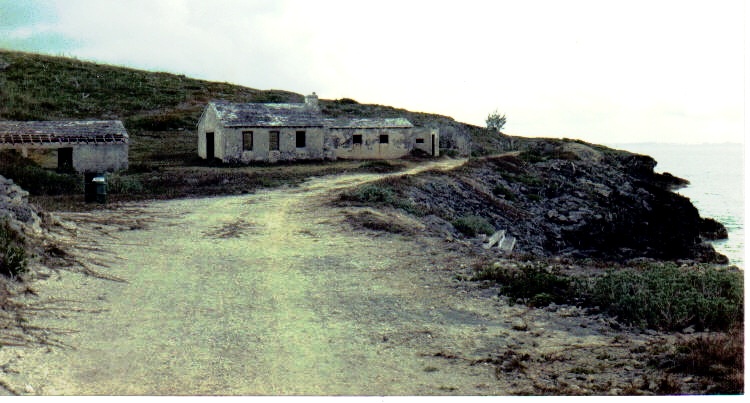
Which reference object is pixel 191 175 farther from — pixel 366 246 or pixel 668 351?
pixel 668 351

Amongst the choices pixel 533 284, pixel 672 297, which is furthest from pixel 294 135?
pixel 672 297

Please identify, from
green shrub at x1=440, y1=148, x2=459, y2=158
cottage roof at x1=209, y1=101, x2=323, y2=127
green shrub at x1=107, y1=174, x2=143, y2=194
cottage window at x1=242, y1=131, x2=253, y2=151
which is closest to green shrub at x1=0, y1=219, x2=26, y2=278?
green shrub at x1=107, y1=174, x2=143, y2=194

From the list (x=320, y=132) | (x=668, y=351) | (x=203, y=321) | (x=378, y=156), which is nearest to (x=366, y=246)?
(x=203, y=321)

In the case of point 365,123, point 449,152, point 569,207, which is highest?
point 365,123

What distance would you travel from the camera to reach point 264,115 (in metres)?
39.5

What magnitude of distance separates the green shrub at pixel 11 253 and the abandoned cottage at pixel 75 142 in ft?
68.4

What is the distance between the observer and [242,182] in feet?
94.0

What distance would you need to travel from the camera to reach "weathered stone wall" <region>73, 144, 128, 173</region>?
31.2 m

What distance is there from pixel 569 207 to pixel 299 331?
94.8 feet

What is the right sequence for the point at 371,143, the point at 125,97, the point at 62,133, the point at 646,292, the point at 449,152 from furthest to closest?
the point at 125,97
the point at 449,152
the point at 371,143
the point at 62,133
the point at 646,292

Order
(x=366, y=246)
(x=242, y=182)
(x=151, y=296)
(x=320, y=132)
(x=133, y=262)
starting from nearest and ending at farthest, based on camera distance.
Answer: (x=151, y=296) → (x=133, y=262) → (x=366, y=246) → (x=242, y=182) → (x=320, y=132)

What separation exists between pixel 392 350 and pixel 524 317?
2378 mm

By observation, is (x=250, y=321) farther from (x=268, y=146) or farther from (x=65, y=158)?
(x=268, y=146)

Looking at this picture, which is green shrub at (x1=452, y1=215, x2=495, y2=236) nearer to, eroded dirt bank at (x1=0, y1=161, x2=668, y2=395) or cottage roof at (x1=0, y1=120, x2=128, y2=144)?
eroded dirt bank at (x1=0, y1=161, x2=668, y2=395)
